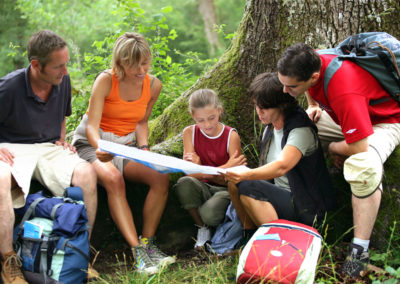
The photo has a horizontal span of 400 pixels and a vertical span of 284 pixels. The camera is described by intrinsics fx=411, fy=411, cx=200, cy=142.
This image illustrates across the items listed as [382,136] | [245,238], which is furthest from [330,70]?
[245,238]

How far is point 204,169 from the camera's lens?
8.46ft

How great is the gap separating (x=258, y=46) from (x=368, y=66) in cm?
140

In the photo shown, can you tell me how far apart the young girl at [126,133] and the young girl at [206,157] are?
24cm

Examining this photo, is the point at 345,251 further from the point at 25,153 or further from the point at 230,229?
the point at 25,153

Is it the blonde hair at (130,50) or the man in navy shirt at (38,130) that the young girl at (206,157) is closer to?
the blonde hair at (130,50)

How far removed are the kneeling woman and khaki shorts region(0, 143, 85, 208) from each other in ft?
4.30

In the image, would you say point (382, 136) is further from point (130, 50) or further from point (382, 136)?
point (130, 50)

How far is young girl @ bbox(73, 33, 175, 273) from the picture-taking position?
322cm

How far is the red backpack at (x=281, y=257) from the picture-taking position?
237 centimetres

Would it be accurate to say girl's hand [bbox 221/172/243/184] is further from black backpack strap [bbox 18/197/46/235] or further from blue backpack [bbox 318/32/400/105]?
black backpack strap [bbox 18/197/46/235]

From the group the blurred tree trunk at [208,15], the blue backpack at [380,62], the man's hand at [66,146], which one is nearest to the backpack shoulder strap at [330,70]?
the blue backpack at [380,62]

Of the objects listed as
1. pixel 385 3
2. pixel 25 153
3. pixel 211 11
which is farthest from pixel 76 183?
pixel 211 11

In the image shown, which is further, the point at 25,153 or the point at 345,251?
the point at 25,153

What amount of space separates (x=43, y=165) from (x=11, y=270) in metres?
0.87
